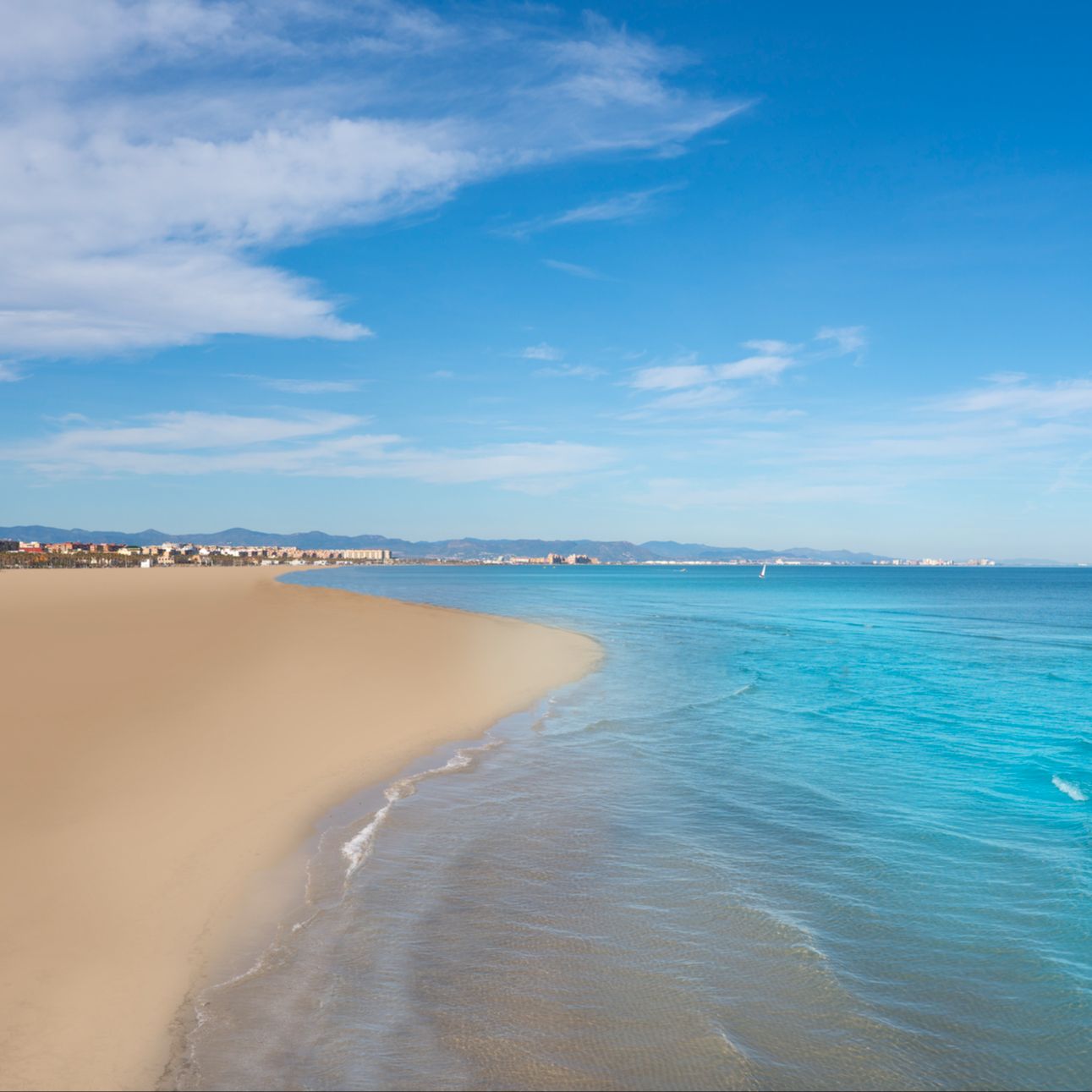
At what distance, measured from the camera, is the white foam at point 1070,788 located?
11438mm

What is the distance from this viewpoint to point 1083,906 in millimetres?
7418

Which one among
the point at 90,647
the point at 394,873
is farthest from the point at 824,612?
the point at 394,873

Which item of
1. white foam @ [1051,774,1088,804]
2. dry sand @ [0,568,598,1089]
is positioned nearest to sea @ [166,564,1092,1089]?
white foam @ [1051,774,1088,804]

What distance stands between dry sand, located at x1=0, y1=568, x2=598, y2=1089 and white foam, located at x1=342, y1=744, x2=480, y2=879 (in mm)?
517

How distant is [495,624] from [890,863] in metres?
30.4

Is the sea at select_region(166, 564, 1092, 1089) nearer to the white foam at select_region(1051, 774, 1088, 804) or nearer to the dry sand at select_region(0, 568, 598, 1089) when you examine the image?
the white foam at select_region(1051, 774, 1088, 804)

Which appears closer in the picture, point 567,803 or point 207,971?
point 207,971

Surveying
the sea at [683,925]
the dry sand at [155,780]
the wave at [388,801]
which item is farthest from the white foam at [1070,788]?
the dry sand at [155,780]

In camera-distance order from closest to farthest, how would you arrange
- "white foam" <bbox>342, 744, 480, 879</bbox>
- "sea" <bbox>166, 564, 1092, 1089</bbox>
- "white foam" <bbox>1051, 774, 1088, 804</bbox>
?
"sea" <bbox>166, 564, 1092, 1089</bbox> < "white foam" <bbox>342, 744, 480, 879</bbox> < "white foam" <bbox>1051, 774, 1088, 804</bbox>

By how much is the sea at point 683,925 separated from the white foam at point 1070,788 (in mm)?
57

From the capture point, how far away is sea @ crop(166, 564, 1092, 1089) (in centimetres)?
480

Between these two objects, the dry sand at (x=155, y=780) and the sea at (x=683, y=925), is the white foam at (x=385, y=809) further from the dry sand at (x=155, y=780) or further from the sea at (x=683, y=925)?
the dry sand at (x=155, y=780)

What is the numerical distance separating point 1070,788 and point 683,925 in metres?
8.51

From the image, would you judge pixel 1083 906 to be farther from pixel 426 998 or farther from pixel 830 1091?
pixel 426 998
